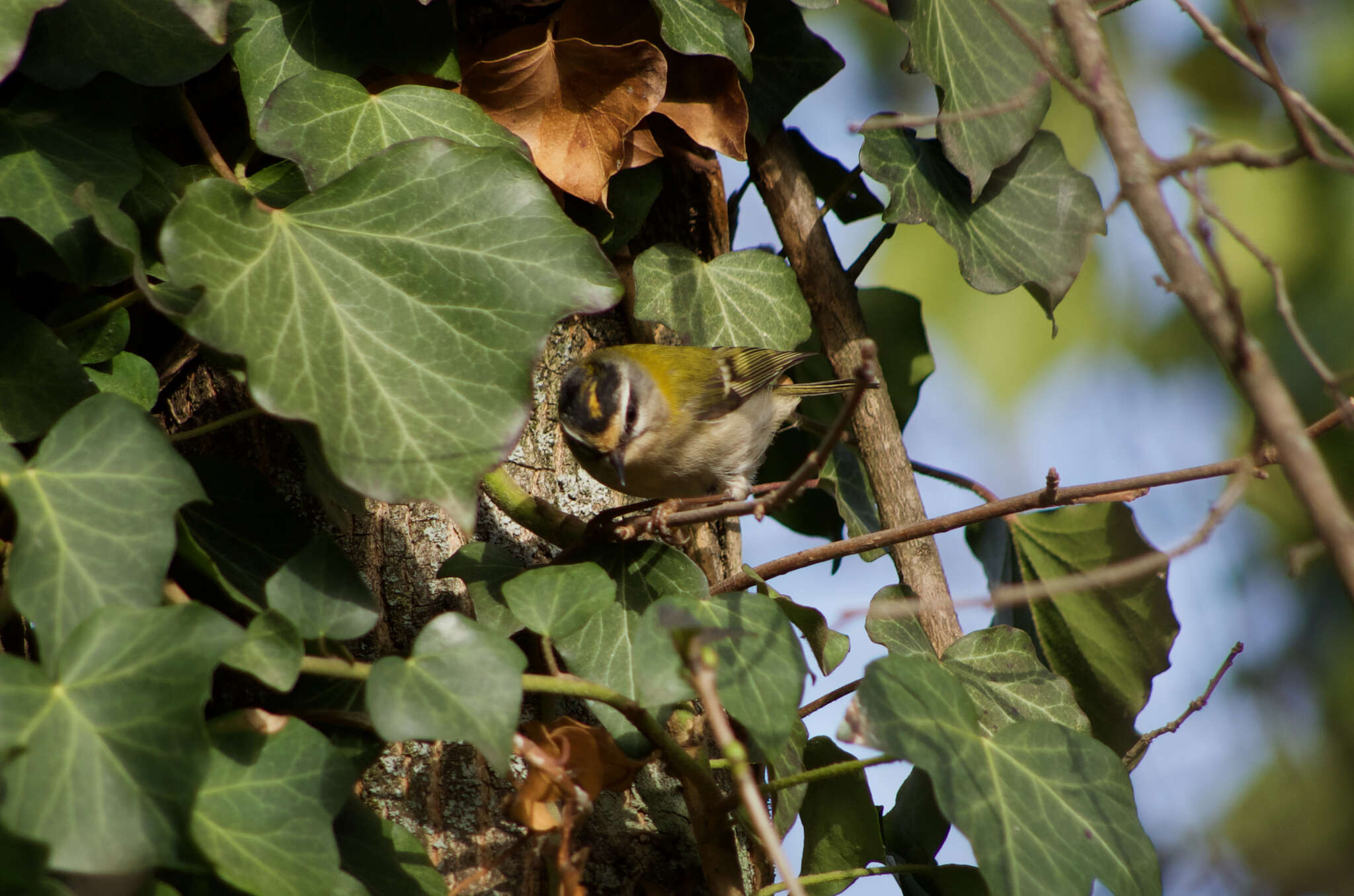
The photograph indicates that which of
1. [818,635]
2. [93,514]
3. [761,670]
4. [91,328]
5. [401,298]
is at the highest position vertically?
[91,328]

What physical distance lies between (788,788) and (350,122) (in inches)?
50.6

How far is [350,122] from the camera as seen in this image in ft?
5.25

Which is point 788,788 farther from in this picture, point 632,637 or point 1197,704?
point 1197,704

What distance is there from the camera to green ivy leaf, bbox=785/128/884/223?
2371mm

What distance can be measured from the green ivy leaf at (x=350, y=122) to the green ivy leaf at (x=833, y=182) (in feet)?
2.79

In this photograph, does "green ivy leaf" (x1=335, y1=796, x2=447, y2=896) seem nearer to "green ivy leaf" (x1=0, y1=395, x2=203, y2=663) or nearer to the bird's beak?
"green ivy leaf" (x1=0, y1=395, x2=203, y2=663)

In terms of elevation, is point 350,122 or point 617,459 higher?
point 350,122

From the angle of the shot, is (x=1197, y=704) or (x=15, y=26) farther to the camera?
(x=1197, y=704)

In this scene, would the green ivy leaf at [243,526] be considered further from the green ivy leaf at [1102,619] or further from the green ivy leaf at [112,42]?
the green ivy leaf at [1102,619]

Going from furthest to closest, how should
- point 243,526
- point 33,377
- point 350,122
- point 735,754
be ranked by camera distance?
1. point 350,122
2. point 243,526
3. point 33,377
4. point 735,754

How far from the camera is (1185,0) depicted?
3.93 feet

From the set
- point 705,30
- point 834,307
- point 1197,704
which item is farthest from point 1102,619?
point 705,30

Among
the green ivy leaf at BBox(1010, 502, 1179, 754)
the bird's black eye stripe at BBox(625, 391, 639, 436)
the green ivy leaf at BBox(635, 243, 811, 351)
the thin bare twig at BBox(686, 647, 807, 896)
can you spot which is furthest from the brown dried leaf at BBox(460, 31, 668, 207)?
the green ivy leaf at BBox(1010, 502, 1179, 754)

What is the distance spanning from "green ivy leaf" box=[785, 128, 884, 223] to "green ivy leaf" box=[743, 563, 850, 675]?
103 centimetres
